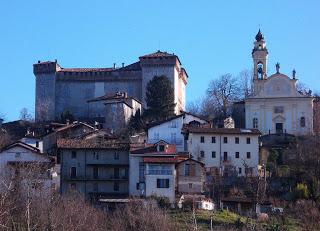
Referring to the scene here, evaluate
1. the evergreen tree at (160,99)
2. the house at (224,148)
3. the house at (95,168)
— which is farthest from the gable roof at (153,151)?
the evergreen tree at (160,99)

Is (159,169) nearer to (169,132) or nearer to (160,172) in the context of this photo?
(160,172)

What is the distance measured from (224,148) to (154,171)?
9067 mm

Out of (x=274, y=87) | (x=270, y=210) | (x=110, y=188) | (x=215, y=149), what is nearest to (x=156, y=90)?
(x=274, y=87)

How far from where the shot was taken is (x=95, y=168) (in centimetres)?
5631

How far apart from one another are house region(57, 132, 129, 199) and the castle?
2537 centimetres

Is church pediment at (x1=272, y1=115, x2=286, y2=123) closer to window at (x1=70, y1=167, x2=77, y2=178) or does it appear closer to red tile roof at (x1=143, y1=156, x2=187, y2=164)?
red tile roof at (x1=143, y1=156, x2=187, y2=164)

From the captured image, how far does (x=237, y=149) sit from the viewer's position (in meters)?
60.8

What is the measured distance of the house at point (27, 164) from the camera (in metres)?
53.7

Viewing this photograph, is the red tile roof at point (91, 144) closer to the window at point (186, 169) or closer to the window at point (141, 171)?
the window at point (141, 171)

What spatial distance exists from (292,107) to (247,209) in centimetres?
2329

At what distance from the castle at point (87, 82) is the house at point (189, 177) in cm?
2780

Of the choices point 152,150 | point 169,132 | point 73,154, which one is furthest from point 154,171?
point 169,132

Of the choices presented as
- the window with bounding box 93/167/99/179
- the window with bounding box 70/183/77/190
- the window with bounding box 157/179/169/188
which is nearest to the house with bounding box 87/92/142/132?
the window with bounding box 93/167/99/179

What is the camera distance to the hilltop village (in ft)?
175
